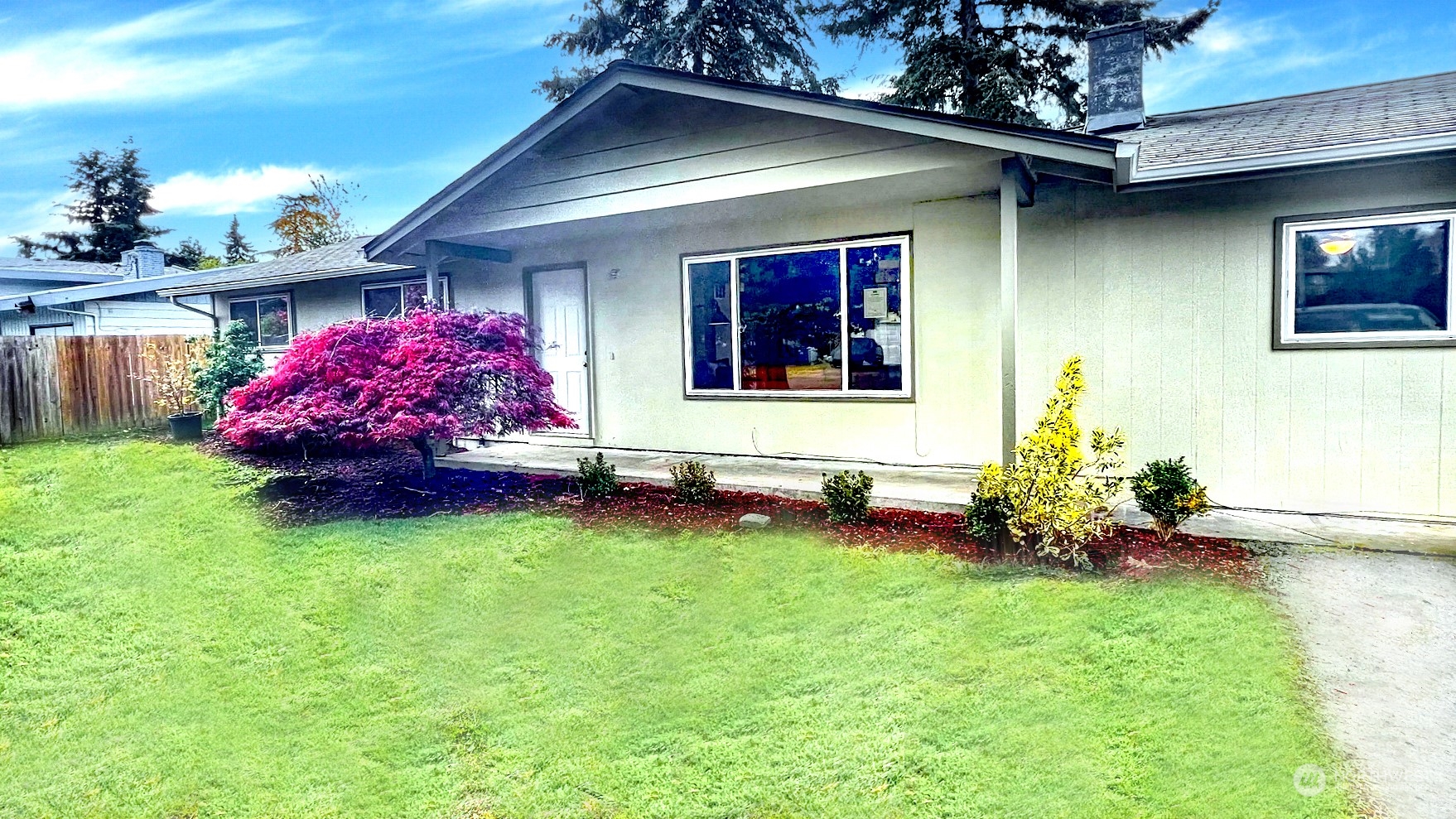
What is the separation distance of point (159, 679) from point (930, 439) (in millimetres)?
5783

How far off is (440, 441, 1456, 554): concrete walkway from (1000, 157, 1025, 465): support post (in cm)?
67

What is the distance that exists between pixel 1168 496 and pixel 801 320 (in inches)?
142

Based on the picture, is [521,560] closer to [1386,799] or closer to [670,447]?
[670,447]

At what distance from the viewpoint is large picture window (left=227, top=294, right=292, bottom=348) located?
1312 cm

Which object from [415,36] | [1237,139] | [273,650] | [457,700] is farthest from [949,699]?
[415,36]

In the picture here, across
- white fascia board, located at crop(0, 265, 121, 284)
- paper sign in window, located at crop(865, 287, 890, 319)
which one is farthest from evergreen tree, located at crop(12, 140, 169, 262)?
paper sign in window, located at crop(865, 287, 890, 319)

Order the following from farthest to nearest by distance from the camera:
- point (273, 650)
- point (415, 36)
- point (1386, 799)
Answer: point (415, 36) < point (273, 650) < point (1386, 799)

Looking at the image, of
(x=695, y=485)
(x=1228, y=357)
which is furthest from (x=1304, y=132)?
(x=695, y=485)

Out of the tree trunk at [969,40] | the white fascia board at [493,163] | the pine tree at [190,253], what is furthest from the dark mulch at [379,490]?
the pine tree at [190,253]

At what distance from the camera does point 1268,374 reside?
5.78 metres

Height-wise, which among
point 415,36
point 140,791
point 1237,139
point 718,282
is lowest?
point 140,791

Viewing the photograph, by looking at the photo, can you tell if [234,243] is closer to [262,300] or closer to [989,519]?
[262,300]

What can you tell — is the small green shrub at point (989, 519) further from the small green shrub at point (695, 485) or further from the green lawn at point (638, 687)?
the small green shrub at point (695, 485)

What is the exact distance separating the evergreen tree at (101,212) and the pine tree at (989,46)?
113ft
